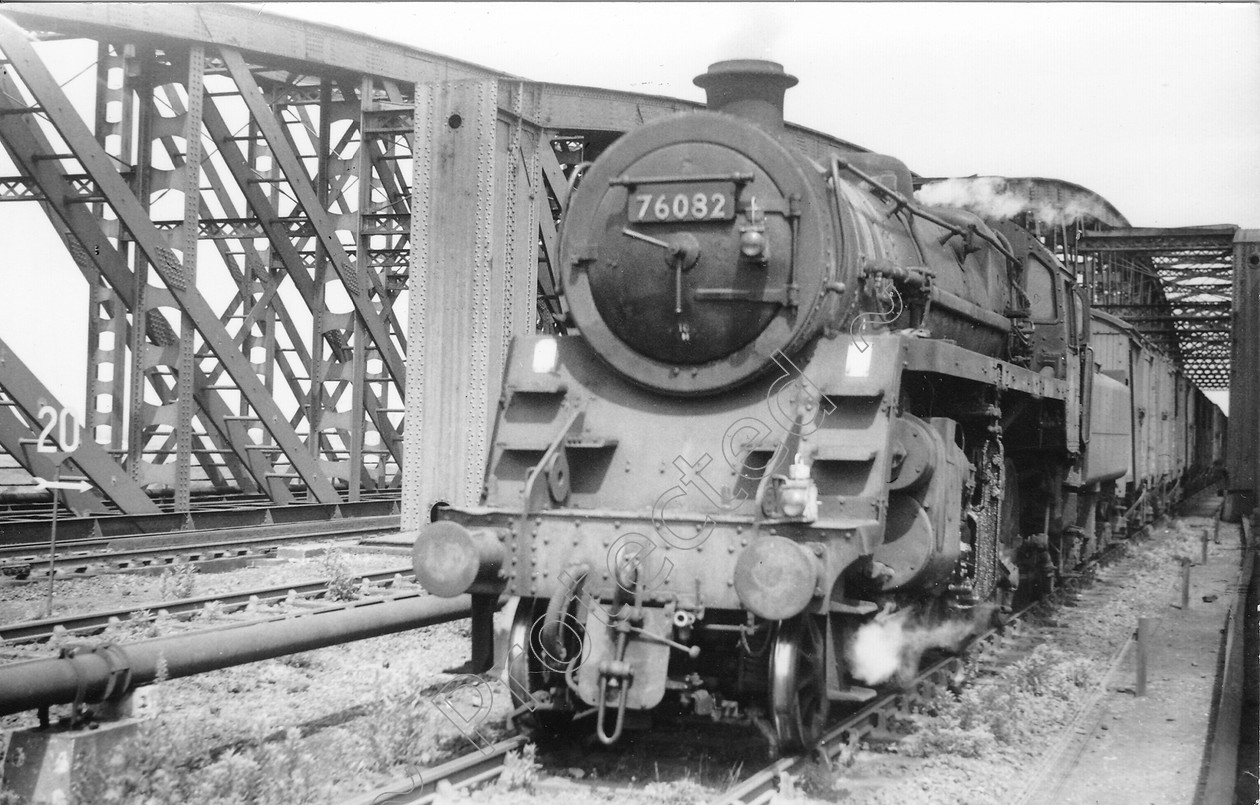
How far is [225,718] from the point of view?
257 inches

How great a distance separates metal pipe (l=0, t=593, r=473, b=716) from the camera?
4.64 meters

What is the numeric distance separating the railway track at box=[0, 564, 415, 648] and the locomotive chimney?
540 centimetres

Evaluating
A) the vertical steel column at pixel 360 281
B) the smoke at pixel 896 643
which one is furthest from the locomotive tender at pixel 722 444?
the vertical steel column at pixel 360 281

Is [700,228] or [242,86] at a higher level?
[242,86]

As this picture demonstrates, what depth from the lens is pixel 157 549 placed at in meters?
12.6

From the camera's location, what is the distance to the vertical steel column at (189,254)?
46.8 feet

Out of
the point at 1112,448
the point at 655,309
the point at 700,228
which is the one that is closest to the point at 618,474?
the point at 655,309

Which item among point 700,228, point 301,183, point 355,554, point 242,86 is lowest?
point 355,554

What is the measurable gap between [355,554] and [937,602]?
8.00m

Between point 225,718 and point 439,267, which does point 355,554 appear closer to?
point 439,267

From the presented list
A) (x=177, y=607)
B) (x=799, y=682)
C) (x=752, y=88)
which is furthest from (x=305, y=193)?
(x=799, y=682)

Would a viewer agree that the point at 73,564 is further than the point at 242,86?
No

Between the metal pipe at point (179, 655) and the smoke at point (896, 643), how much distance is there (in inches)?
104

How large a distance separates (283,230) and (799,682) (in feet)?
42.3
